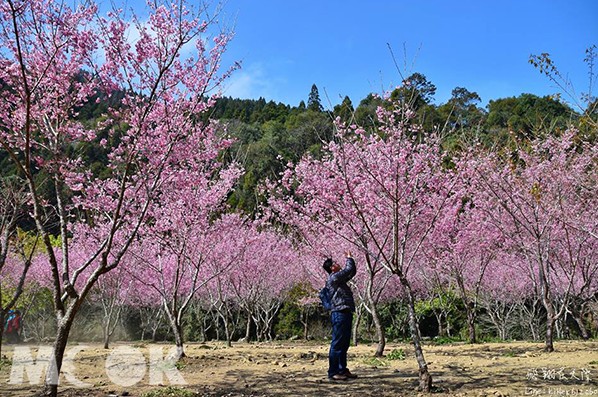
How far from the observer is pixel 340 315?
667 cm

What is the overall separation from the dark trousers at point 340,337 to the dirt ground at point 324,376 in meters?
0.29

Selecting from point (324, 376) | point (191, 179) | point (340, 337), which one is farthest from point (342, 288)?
point (191, 179)

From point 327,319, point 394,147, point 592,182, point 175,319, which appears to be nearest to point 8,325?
A: point 327,319

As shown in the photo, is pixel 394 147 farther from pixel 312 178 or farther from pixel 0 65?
pixel 0 65

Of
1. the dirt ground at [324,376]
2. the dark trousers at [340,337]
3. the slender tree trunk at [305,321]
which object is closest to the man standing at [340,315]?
the dark trousers at [340,337]

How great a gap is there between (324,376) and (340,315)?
4.57 feet

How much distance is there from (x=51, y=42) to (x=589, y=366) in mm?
8964

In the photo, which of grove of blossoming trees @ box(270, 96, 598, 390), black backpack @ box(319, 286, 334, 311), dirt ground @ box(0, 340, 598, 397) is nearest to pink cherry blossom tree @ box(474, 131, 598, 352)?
grove of blossoming trees @ box(270, 96, 598, 390)

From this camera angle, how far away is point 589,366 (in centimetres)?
711

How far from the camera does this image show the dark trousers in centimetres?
663

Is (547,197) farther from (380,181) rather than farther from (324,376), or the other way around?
(324,376)

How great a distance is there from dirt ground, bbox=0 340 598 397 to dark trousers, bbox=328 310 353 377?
285 millimetres

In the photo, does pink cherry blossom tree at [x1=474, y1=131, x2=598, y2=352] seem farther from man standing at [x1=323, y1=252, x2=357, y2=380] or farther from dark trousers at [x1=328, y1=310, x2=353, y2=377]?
dark trousers at [x1=328, y1=310, x2=353, y2=377]

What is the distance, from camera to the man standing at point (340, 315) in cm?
665
